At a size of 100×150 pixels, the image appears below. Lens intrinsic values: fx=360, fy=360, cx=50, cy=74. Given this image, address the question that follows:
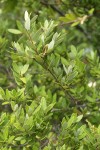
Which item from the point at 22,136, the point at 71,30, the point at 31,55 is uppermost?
the point at 31,55

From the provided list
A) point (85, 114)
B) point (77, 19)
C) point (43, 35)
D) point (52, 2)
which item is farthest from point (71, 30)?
point (43, 35)

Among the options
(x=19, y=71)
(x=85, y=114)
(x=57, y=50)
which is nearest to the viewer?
(x=19, y=71)

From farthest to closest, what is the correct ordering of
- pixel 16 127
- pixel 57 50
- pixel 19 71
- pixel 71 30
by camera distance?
pixel 71 30, pixel 57 50, pixel 19 71, pixel 16 127

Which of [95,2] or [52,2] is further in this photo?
[52,2]

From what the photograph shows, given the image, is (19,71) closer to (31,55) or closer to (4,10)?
(31,55)

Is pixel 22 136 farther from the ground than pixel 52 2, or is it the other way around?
pixel 52 2

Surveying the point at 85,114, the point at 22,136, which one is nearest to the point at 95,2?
the point at 85,114

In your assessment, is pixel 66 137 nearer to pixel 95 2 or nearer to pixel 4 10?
pixel 95 2

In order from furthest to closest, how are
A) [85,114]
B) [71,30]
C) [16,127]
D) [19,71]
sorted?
[71,30] < [85,114] < [19,71] < [16,127]

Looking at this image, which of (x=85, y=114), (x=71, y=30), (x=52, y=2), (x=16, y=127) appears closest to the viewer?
(x=16, y=127)
